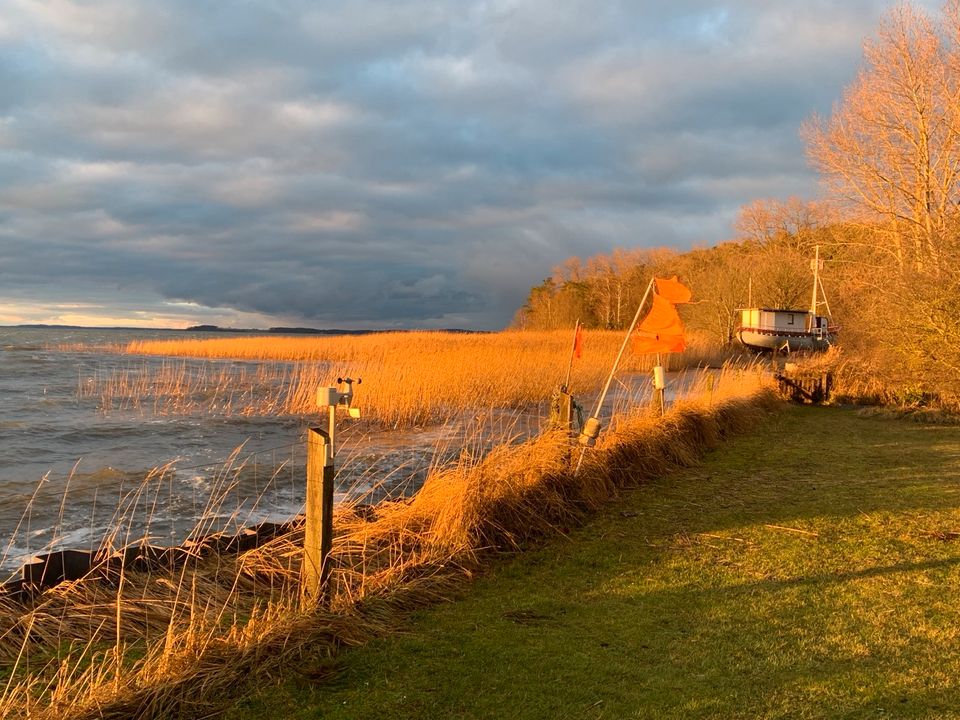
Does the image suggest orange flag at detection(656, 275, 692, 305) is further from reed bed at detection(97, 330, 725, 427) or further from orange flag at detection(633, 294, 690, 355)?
reed bed at detection(97, 330, 725, 427)

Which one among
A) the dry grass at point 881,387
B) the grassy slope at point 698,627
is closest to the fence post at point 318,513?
the grassy slope at point 698,627

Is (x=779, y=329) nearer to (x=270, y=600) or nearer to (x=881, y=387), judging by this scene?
(x=881, y=387)

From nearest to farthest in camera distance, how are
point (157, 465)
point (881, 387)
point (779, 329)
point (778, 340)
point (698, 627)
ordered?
1. point (698, 627)
2. point (157, 465)
3. point (881, 387)
4. point (778, 340)
5. point (779, 329)

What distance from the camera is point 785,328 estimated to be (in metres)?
29.8

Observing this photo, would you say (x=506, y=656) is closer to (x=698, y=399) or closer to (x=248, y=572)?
(x=248, y=572)

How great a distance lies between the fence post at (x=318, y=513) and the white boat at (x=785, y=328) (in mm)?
26857

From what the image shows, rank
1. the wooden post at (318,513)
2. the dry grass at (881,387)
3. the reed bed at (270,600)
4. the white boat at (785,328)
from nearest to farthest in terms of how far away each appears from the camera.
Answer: the reed bed at (270,600), the wooden post at (318,513), the dry grass at (881,387), the white boat at (785,328)

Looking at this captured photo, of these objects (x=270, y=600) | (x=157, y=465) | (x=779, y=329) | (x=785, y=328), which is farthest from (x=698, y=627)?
(x=785, y=328)

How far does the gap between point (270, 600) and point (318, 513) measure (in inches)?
20.1

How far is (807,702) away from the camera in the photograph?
9.78 feet

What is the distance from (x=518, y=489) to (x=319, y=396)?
2.65 m

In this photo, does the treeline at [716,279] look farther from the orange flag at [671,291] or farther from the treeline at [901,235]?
the orange flag at [671,291]

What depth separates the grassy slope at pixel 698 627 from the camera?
3.03 metres

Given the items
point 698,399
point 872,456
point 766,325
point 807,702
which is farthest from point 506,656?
point 766,325
